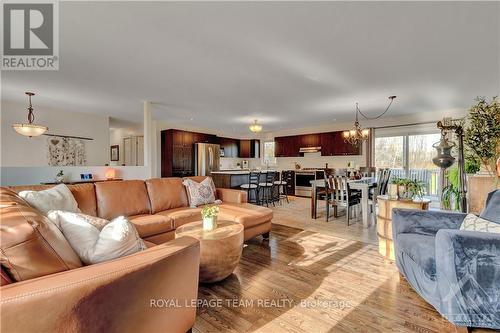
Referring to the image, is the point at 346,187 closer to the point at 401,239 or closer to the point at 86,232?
the point at 401,239

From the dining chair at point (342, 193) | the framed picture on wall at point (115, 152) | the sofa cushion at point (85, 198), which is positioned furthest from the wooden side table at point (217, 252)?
the framed picture on wall at point (115, 152)

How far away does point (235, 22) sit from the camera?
205 centimetres

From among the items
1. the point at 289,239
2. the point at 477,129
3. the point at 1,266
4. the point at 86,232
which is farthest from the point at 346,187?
the point at 1,266

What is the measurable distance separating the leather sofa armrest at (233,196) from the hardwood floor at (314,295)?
87 cm

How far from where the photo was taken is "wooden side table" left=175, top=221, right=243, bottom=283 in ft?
6.73

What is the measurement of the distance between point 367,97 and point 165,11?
3.83m

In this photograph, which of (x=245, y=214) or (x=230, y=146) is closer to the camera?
(x=245, y=214)

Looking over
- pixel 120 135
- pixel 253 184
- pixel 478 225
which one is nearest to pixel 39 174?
pixel 253 184

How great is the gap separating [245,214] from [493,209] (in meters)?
2.43

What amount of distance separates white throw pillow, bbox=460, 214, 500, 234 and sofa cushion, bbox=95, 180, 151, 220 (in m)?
3.45

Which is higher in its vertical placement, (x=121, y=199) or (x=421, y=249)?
(x=121, y=199)

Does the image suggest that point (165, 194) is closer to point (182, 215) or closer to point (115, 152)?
point (182, 215)

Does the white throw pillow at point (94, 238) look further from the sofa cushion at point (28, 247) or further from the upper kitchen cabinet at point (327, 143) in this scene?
the upper kitchen cabinet at point (327, 143)

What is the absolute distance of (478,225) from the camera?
71.1 inches
